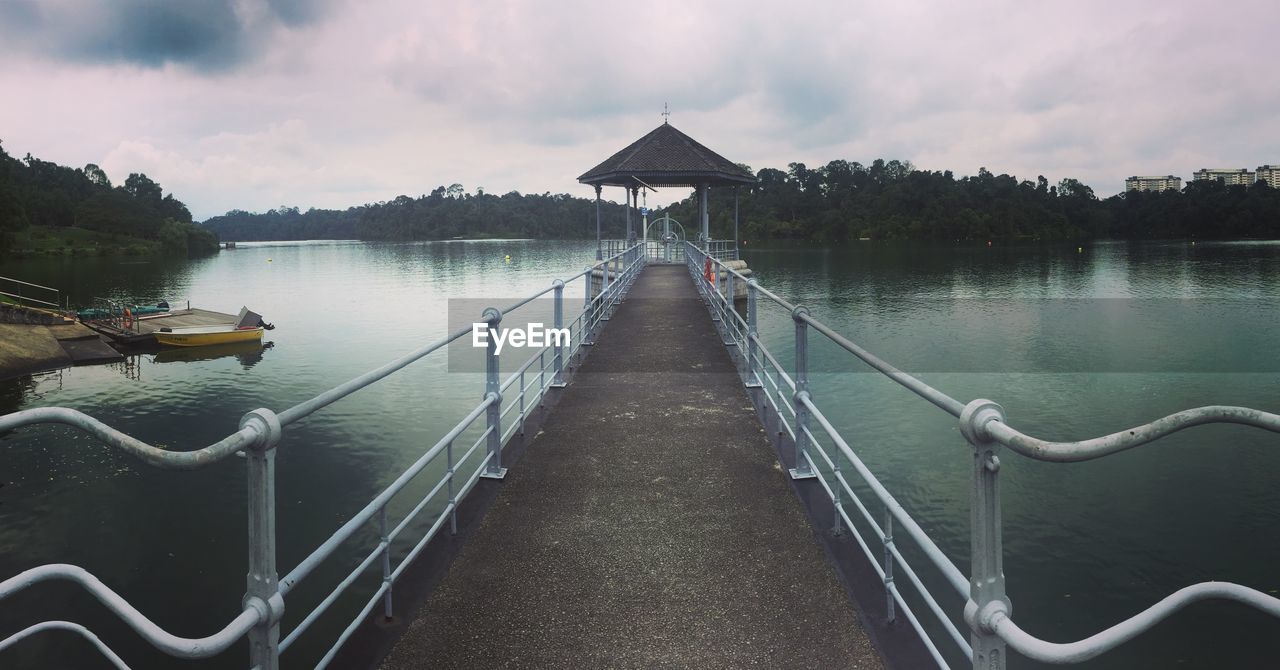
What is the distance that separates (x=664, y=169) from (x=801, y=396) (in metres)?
24.6

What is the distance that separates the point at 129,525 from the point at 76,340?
25.6 meters

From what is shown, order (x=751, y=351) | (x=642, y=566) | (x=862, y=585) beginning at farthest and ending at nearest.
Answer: (x=751, y=351) < (x=642, y=566) < (x=862, y=585)

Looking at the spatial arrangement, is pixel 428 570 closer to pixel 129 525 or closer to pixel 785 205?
pixel 129 525

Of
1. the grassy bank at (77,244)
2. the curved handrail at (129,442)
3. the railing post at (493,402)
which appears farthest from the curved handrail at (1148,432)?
the grassy bank at (77,244)

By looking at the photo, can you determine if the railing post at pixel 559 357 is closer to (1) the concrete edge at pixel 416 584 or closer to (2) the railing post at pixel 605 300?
(1) the concrete edge at pixel 416 584

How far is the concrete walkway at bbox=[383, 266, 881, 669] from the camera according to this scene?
337 cm

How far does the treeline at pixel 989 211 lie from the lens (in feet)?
385

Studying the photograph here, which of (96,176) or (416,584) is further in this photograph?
(96,176)

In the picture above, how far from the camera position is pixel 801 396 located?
199 inches

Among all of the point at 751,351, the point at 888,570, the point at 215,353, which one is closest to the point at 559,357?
the point at 751,351

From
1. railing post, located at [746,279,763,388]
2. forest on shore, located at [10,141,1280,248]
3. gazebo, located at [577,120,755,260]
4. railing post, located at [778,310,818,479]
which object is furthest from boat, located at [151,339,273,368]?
forest on shore, located at [10,141,1280,248]

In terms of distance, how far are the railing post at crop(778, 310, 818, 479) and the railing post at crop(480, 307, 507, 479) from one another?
6.77ft

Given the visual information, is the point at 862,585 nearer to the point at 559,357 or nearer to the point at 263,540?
the point at 263,540

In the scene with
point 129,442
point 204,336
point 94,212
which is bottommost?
point 204,336
